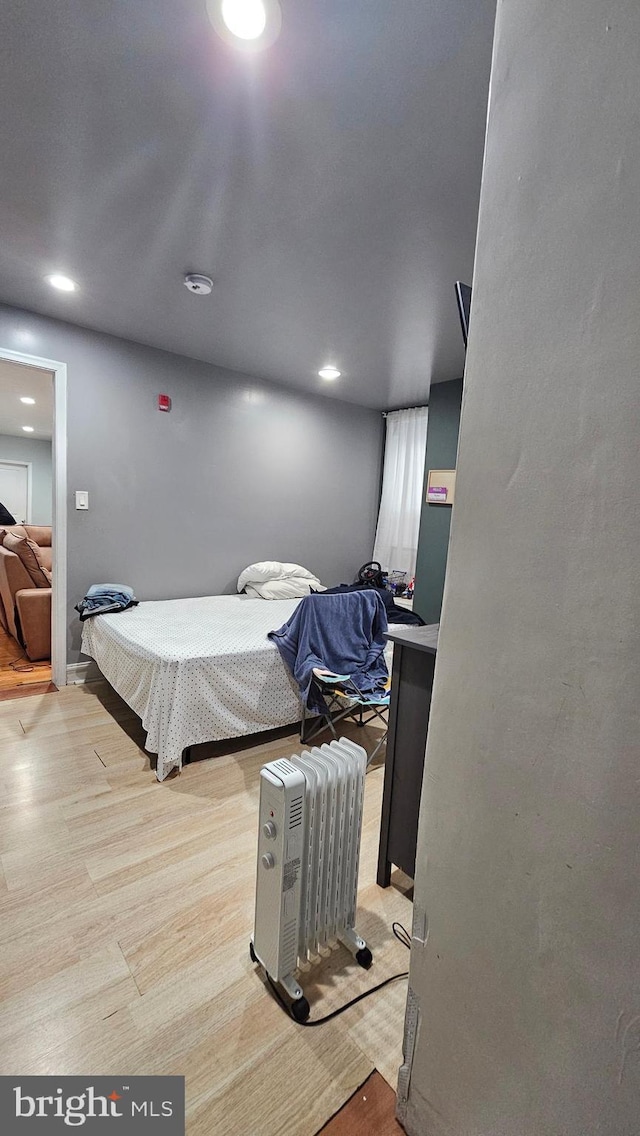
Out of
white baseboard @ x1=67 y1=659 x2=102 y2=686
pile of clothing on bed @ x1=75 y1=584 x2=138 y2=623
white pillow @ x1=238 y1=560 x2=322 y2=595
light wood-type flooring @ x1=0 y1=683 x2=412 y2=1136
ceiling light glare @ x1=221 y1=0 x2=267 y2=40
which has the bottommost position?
light wood-type flooring @ x1=0 y1=683 x2=412 y2=1136

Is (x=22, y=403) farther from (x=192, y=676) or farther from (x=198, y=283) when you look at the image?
(x=192, y=676)

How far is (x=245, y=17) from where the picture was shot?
42.6 inches

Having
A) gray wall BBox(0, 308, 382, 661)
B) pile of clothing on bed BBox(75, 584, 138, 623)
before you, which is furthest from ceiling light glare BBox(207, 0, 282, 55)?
pile of clothing on bed BBox(75, 584, 138, 623)

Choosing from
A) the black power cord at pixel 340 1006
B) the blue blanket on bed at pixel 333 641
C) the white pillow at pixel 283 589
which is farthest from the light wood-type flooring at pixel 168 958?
the white pillow at pixel 283 589

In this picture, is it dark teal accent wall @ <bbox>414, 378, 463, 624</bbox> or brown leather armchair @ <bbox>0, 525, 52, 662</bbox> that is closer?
brown leather armchair @ <bbox>0, 525, 52, 662</bbox>

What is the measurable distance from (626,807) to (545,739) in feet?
0.41

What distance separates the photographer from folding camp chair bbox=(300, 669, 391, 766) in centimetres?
217

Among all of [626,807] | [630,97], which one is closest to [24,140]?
[630,97]

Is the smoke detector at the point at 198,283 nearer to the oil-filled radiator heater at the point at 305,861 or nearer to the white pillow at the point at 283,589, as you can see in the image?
the white pillow at the point at 283,589

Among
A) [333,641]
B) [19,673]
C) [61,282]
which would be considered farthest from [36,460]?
[333,641]

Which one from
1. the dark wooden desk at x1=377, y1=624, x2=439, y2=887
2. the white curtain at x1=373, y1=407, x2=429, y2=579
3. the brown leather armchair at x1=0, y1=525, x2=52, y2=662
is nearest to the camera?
the dark wooden desk at x1=377, y1=624, x2=439, y2=887

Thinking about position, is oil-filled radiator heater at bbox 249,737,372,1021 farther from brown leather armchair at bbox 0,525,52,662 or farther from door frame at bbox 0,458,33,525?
door frame at bbox 0,458,33,525

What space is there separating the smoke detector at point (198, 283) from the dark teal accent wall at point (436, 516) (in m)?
2.05

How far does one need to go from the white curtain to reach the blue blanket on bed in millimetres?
2099
